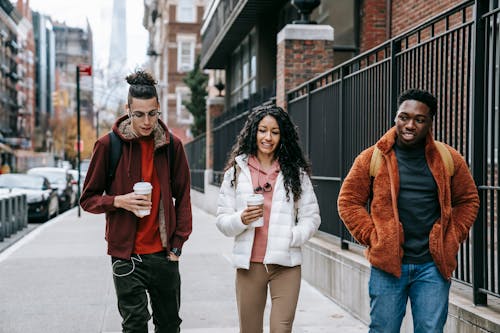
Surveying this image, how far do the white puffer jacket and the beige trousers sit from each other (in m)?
0.09

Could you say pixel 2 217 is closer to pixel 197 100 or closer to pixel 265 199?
pixel 265 199

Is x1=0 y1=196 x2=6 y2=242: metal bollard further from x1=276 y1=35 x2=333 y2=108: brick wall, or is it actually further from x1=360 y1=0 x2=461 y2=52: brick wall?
x1=360 y1=0 x2=461 y2=52: brick wall

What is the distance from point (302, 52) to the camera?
35.1ft

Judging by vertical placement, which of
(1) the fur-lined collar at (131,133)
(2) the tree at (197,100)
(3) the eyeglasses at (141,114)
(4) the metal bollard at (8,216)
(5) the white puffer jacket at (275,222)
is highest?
(2) the tree at (197,100)

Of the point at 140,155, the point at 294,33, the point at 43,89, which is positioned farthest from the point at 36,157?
the point at 140,155

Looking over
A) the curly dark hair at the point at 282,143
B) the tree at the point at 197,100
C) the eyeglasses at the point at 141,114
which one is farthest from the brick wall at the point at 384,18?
the tree at the point at 197,100

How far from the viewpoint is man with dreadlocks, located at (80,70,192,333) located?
4043 mm

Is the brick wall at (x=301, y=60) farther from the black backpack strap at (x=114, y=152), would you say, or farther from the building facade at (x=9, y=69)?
the building facade at (x=9, y=69)

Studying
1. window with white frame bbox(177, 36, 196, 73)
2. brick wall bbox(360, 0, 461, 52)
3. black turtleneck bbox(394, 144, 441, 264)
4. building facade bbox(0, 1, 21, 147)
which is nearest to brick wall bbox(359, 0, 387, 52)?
brick wall bbox(360, 0, 461, 52)

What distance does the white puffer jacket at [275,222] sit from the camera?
13.2ft

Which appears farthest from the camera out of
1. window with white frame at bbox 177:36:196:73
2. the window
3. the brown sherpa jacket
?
window with white frame at bbox 177:36:196:73

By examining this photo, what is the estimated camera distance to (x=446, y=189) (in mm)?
3643

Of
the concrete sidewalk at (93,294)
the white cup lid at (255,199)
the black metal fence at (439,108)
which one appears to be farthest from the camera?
A: the concrete sidewalk at (93,294)

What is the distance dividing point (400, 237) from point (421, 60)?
2.78 m
